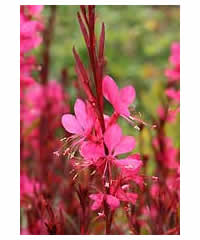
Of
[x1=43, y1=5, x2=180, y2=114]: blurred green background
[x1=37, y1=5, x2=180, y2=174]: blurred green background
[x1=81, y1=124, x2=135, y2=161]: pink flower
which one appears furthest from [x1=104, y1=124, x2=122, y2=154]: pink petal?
[x1=43, y1=5, x2=180, y2=114]: blurred green background

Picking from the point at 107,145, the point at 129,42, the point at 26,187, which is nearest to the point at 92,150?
the point at 107,145

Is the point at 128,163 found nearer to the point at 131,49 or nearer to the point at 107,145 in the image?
the point at 107,145

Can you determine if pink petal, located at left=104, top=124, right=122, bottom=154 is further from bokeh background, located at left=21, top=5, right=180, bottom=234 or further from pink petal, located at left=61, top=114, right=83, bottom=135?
bokeh background, located at left=21, top=5, right=180, bottom=234
